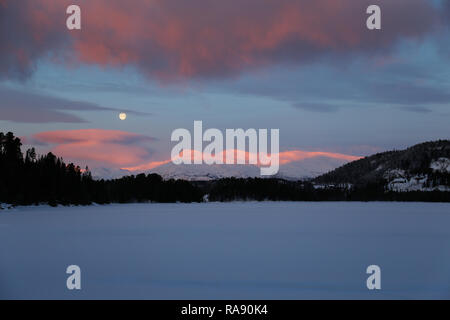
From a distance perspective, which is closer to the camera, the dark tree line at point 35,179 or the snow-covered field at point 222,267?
the snow-covered field at point 222,267

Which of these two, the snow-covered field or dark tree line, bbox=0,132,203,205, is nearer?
the snow-covered field

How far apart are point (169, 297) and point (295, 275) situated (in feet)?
23.1

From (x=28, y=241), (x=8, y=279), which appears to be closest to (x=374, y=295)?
(x=8, y=279)

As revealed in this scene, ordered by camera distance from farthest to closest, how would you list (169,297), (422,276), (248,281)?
(422,276), (248,281), (169,297)

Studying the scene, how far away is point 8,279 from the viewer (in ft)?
70.7

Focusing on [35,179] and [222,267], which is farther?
Result: [35,179]
